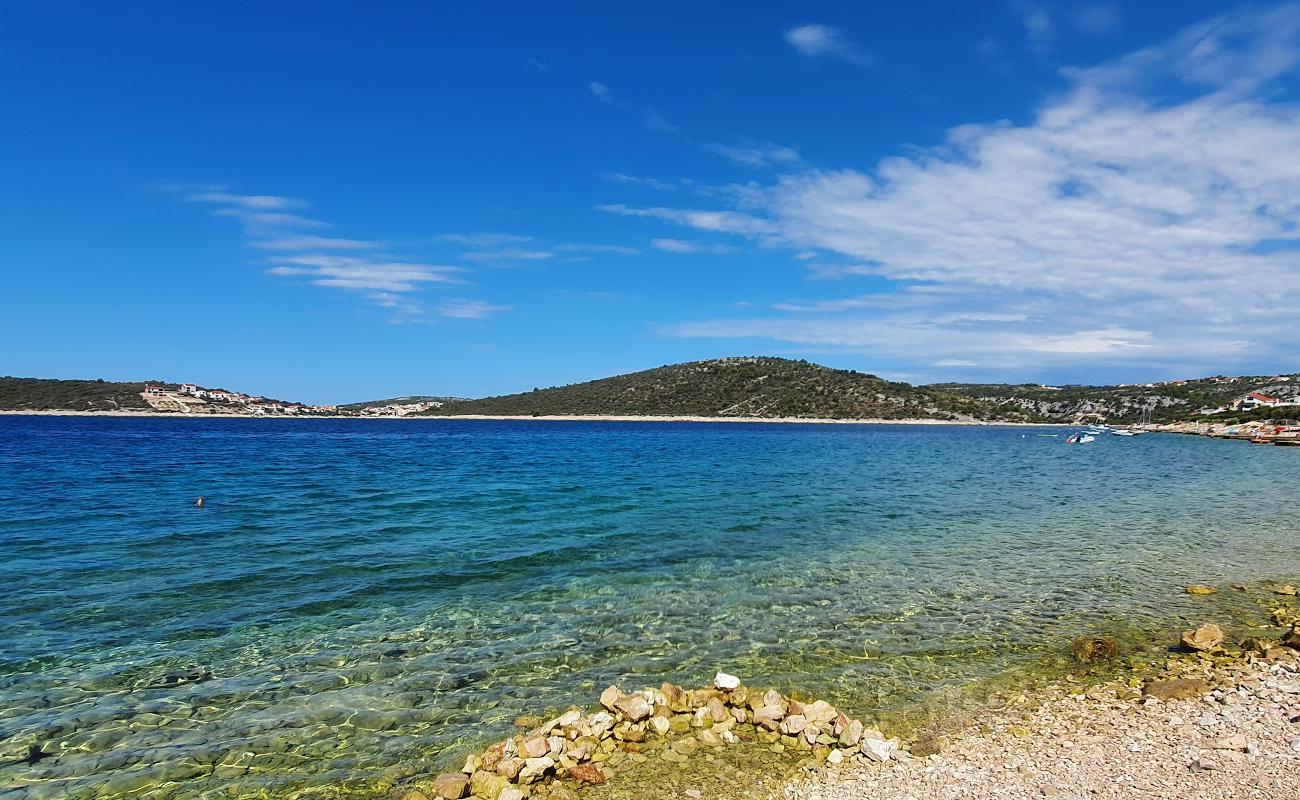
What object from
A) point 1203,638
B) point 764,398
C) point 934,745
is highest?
point 764,398

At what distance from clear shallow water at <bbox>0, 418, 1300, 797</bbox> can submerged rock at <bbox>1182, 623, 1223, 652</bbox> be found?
1569mm

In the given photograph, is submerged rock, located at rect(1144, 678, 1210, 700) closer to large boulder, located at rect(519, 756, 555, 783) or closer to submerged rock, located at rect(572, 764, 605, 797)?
submerged rock, located at rect(572, 764, 605, 797)

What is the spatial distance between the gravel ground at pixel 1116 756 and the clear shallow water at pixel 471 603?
1.81 m

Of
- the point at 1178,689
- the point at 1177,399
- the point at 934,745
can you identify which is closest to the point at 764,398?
the point at 1177,399

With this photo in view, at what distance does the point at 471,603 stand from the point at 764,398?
16891 centimetres

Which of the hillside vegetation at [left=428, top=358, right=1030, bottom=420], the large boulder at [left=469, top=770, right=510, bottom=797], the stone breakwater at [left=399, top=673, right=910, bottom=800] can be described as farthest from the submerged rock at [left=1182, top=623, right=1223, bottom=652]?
the hillside vegetation at [left=428, top=358, right=1030, bottom=420]

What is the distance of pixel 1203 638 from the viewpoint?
11.2m

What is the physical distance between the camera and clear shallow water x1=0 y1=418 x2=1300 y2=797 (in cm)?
862

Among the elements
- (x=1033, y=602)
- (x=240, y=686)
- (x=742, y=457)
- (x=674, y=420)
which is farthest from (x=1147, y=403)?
(x=240, y=686)

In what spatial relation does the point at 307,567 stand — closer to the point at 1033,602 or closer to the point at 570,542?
the point at 570,542

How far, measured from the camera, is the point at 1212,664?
10.4 m

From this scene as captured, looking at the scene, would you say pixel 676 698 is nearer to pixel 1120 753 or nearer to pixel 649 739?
pixel 649 739

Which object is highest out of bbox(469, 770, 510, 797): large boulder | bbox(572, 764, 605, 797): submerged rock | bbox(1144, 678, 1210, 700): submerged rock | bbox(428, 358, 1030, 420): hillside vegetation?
bbox(428, 358, 1030, 420): hillside vegetation

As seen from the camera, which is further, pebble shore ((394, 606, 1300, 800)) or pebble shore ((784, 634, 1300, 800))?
pebble shore ((394, 606, 1300, 800))
